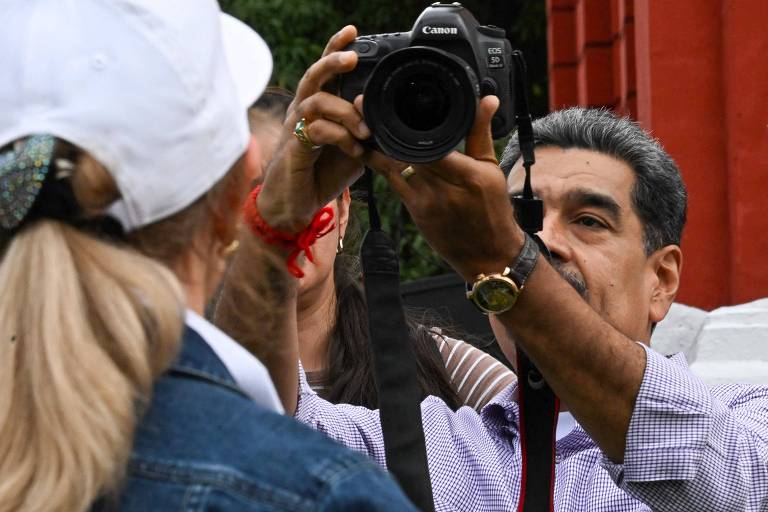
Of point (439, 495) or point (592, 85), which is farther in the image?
point (592, 85)

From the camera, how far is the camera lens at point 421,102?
1.69 m

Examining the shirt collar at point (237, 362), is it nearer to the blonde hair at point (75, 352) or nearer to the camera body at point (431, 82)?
the blonde hair at point (75, 352)

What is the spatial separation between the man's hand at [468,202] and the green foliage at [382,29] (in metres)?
4.47

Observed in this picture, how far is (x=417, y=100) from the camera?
1.71 m

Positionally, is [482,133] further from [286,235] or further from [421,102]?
[286,235]

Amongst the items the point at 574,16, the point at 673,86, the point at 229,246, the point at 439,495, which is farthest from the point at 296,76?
the point at 229,246

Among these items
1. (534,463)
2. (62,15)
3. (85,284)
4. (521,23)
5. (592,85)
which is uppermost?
(62,15)

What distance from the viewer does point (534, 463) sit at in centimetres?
197

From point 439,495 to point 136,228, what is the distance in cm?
105

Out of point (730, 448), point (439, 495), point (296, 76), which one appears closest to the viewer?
point (730, 448)

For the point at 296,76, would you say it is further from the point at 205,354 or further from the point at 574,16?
the point at 205,354

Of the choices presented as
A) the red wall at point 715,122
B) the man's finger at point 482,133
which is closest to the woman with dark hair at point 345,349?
the man's finger at point 482,133

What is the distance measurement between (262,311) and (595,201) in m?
0.75

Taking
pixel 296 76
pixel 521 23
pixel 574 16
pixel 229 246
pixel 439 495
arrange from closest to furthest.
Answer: pixel 229 246 → pixel 439 495 → pixel 574 16 → pixel 296 76 → pixel 521 23
